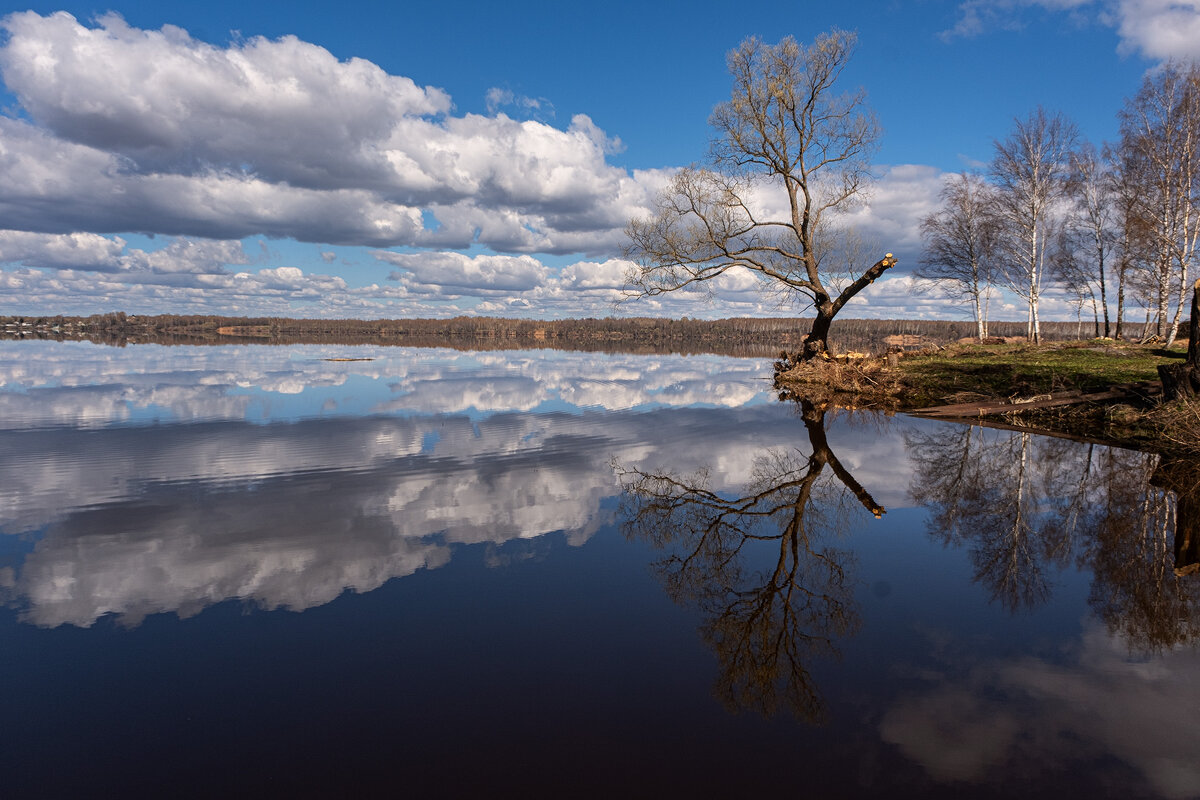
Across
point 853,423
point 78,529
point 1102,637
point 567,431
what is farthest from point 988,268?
point 78,529

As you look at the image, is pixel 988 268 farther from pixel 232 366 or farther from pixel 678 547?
pixel 232 366

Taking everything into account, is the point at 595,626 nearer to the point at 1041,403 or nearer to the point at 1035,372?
the point at 1041,403

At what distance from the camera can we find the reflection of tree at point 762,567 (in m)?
4.88

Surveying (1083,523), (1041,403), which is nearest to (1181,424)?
(1041,403)

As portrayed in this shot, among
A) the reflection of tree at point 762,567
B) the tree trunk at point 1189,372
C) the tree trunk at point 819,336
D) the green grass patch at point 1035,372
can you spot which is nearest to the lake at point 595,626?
the reflection of tree at point 762,567

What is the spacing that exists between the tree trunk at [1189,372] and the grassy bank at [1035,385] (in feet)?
1.31

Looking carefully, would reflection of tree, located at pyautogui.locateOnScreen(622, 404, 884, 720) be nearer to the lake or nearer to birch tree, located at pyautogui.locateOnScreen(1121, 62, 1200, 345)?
the lake

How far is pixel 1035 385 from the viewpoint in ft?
58.7

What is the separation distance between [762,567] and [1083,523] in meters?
5.06

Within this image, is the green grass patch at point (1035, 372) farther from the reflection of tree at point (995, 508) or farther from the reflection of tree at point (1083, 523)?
the reflection of tree at point (1083, 523)

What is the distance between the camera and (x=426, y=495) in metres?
9.75

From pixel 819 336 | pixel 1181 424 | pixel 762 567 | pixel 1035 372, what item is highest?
pixel 819 336

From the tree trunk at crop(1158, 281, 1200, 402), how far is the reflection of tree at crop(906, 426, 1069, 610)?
2.88m

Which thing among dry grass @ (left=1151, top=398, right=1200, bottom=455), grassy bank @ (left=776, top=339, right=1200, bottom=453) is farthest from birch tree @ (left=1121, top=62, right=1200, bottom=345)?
dry grass @ (left=1151, top=398, right=1200, bottom=455)
